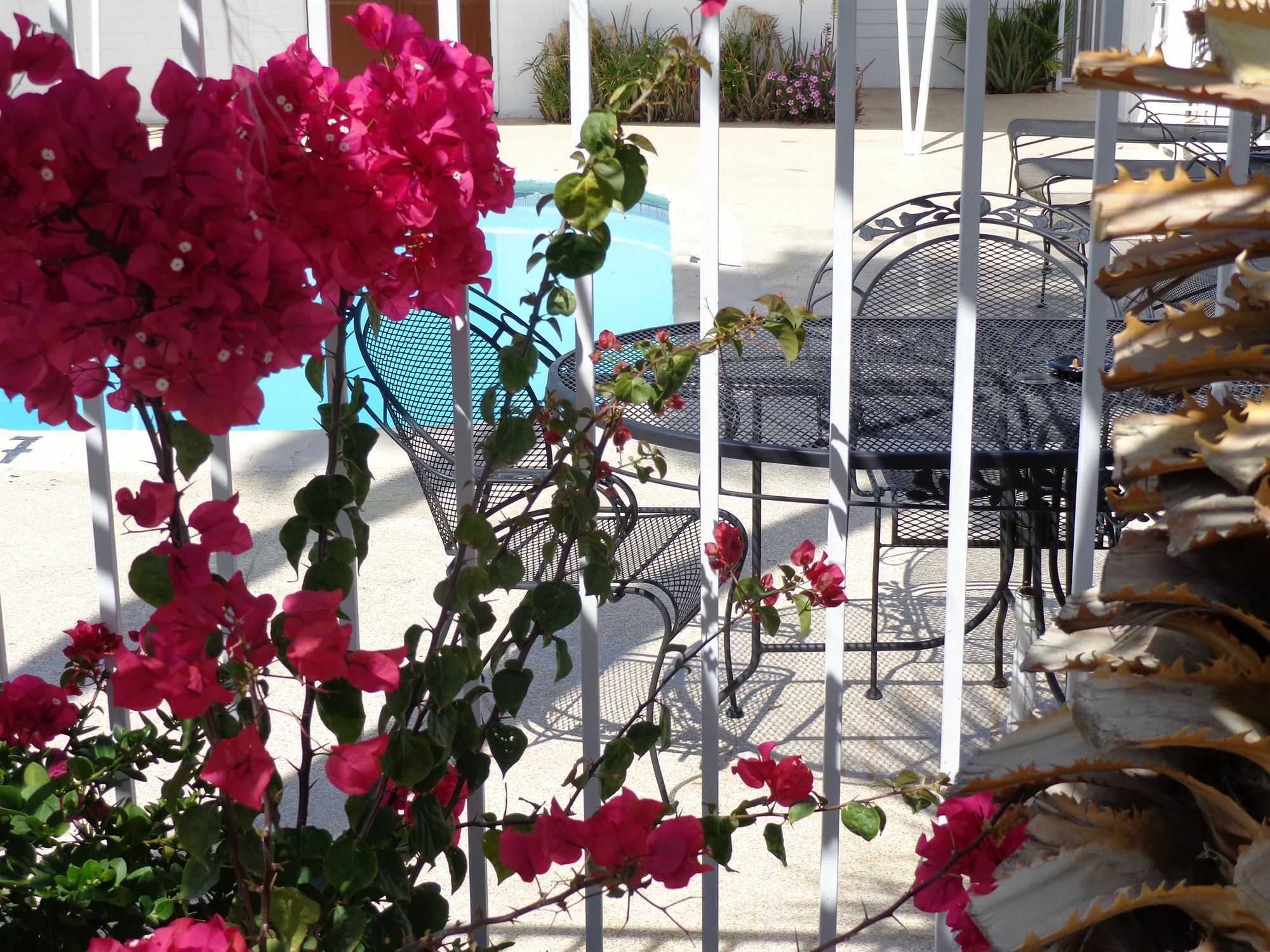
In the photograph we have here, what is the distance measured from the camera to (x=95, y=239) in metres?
0.76

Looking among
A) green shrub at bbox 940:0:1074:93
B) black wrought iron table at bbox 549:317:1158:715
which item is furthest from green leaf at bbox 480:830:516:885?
green shrub at bbox 940:0:1074:93

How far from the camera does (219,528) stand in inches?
36.5

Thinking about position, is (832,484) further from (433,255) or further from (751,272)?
(751,272)

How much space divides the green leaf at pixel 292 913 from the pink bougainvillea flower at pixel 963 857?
0.59 meters

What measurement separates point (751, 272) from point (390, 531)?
158 inches

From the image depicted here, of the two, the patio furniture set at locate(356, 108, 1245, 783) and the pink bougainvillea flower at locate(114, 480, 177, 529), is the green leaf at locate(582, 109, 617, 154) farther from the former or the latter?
the patio furniture set at locate(356, 108, 1245, 783)

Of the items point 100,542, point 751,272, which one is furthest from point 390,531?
point 751,272

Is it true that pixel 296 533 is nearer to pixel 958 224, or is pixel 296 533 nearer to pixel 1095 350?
pixel 1095 350

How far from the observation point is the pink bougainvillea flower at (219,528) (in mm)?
918

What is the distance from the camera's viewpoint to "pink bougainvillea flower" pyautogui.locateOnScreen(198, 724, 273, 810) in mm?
859

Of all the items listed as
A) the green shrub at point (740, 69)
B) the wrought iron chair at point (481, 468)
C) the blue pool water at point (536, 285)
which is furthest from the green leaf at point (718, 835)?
the green shrub at point (740, 69)

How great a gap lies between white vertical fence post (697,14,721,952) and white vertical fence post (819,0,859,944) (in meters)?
0.13

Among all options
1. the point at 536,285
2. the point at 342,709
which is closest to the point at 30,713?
the point at 342,709

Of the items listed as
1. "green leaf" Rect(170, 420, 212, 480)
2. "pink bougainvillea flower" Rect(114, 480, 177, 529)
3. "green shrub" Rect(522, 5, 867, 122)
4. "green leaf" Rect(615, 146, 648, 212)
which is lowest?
"pink bougainvillea flower" Rect(114, 480, 177, 529)
